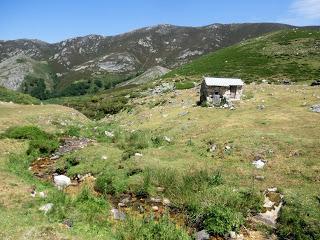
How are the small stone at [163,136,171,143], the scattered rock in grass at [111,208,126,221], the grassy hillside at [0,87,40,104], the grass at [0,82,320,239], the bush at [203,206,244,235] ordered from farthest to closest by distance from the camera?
1. the grassy hillside at [0,87,40,104]
2. the small stone at [163,136,171,143]
3. the scattered rock in grass at [111,208,126,221]
4. the grass at [0,82,320,239]
5. the bush at [203,206,244,235]

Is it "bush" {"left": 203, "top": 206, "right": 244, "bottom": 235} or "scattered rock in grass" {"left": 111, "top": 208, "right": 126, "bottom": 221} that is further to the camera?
"scattered rock in grass" {"left": 111, "top": 208, "right": 126, "bottom": 221}

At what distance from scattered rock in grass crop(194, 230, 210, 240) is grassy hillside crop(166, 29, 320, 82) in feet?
219

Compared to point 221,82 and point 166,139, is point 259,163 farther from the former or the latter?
point 221,82

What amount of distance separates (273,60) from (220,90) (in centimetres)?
6484

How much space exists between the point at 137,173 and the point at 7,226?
877 cm

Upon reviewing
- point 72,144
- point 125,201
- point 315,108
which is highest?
point 315,108

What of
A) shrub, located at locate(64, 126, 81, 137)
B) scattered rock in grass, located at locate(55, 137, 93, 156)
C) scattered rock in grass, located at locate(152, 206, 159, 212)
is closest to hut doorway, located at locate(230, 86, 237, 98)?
shrub, located at locate(64, 126, 81, 137)

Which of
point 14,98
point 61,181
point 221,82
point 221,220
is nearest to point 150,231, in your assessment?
point 221,220

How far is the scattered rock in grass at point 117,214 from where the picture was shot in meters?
18.1

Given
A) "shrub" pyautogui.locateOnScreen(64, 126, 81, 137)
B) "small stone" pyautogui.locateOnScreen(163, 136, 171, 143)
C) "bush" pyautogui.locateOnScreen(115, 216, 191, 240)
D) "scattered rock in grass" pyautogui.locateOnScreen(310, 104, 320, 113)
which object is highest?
"scattered rock in grass" pyautogui.locateOnScreen(310, 104, 320, 113)

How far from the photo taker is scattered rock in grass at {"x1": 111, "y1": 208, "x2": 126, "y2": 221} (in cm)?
1809

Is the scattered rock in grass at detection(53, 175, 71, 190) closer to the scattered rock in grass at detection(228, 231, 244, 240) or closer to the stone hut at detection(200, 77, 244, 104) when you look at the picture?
the scattered rock in grass at detection(228, 231, 244, 240)

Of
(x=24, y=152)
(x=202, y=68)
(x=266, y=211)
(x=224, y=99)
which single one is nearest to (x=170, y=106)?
(x=224, y=99)

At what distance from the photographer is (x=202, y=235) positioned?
16.5 m
